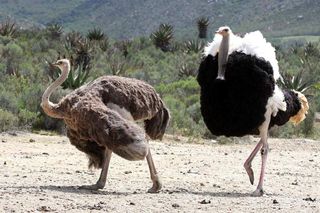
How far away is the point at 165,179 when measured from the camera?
12.4 m

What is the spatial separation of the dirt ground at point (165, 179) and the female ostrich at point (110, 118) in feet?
1.68

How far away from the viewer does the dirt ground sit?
9414 mm

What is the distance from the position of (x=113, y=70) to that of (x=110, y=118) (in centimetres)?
1820

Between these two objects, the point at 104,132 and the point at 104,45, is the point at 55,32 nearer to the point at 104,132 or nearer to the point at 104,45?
the point at 104,45

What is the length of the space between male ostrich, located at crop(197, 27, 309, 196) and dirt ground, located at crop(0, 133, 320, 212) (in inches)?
32.5

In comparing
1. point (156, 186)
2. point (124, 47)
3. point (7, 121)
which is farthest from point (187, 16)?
point (156, 186)

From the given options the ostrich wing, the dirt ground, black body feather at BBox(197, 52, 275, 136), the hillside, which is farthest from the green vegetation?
the hillside

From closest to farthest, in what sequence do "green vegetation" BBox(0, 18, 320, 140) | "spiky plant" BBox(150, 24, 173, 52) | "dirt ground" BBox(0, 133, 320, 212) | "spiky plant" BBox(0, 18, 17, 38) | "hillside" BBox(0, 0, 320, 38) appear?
1. "dirt ground" BBox(0, 133, 320, 212)
2. "green vegetation" BBox(0, 18, 320, 140)
3. "spiky plant" BBox(0, 18, 17, 38)
4. "spiky plant" BBox(150, 24, 173, 52)
5. "hillside" BBox(0, 0, 320, 38)

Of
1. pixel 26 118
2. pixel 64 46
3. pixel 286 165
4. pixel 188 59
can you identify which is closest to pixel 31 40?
pixel 64 46

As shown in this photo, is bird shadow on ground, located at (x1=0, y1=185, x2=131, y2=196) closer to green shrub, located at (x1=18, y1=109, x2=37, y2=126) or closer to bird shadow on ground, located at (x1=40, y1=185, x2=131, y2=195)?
bird shadow on ground, located at (x1=40, y1=185, x2=131, y2=195)

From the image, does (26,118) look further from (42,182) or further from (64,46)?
(64,46)

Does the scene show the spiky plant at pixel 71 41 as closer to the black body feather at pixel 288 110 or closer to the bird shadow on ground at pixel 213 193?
the black body feather at pixel 288 110

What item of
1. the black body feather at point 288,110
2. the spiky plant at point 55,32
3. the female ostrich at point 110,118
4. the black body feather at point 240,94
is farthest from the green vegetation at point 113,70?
the female ostrich at point 110,118

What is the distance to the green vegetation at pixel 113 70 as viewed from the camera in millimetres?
20156
